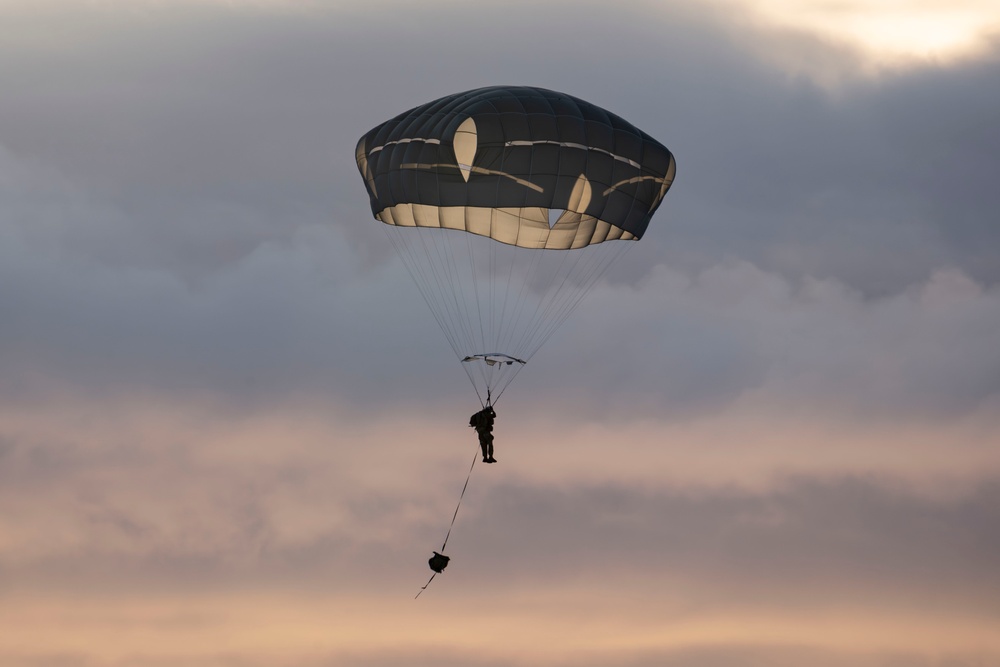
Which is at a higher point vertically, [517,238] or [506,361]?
[517,238]

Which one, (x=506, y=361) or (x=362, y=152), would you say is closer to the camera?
(x=506, y=361)

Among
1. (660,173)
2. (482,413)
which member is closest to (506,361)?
(482,413)

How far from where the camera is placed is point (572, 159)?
1522 inches

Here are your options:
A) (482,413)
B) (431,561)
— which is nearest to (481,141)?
(482,413)

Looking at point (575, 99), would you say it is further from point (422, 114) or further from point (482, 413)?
point (482, 413)

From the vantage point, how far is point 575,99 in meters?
40.8

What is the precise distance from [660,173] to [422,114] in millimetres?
6865

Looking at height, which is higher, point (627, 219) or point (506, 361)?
point (627, 219)

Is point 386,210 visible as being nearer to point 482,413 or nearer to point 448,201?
point 448,201

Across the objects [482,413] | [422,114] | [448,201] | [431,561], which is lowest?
[431,561]

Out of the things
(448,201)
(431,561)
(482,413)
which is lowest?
(431,561)

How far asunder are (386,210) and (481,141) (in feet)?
14.8

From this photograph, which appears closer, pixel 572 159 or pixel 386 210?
pixel 572 159

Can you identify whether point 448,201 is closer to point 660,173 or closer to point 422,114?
point 422,114
